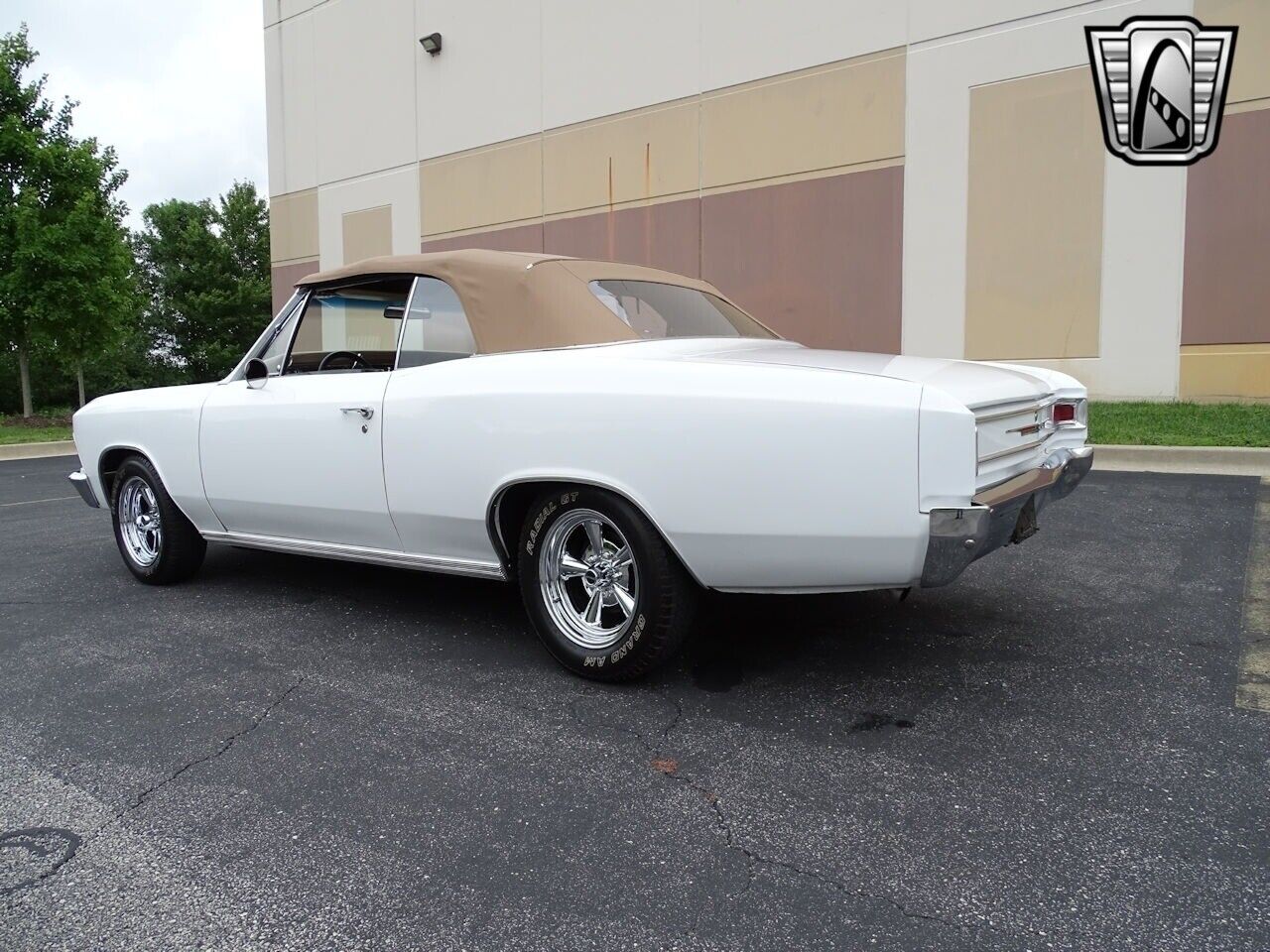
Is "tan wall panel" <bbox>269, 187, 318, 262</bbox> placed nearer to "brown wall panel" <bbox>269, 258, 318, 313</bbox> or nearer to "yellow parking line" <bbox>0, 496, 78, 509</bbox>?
"brown wall panel" <bbox>269, 258, 318, 313</bbox>

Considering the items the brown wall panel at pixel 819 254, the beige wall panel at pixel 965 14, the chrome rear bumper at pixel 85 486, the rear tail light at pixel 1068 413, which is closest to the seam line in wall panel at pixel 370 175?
the brown wall panel at pixel 819 254

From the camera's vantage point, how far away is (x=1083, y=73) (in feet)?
37.8

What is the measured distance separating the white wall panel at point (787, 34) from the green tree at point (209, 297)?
36314 millimetres

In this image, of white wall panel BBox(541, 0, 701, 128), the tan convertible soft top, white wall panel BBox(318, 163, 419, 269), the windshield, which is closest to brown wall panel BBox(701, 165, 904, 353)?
white wall panel BBox(541, 0, 701, 128)

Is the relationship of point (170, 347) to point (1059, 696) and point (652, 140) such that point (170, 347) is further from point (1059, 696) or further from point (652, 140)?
point (1059, 696)

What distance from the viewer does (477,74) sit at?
17516 mm

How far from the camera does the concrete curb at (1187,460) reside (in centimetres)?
836

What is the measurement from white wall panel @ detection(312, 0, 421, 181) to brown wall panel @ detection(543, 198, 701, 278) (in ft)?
15.5

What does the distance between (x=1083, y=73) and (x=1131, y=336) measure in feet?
10.6

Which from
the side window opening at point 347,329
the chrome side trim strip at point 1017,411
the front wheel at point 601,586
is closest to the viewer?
the chrome side trim strip at point 1017,411

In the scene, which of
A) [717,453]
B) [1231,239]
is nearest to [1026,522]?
[717,453]

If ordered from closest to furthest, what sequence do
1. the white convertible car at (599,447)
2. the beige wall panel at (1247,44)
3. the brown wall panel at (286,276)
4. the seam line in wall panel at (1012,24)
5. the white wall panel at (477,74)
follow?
the white convertible car at (599,447) < the beige wall panel at (1247,44) < the seam line in wall panel at (1012,24) < the white wall panel at (477,74) < the brown wall panel at (286,276)

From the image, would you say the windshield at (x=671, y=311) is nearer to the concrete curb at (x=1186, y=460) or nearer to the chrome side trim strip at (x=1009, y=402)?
the chrome side trim strip at (x=1009, y=402)

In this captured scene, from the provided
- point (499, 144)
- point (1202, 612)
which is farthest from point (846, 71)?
point (1202, 612)
